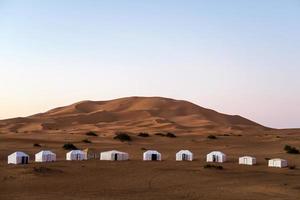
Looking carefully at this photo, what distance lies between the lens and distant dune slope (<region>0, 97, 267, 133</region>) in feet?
305

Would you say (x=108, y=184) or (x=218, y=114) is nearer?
(x=108, y=184)

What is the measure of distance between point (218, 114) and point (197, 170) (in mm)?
94019

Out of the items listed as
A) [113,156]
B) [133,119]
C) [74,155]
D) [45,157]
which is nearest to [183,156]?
[113,156]

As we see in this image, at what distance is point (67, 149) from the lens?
51125 millimetres

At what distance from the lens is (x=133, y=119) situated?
11244 centimetres

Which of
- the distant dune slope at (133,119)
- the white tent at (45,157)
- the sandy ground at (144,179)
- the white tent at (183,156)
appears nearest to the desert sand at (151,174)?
the sandy ground at (144,179)

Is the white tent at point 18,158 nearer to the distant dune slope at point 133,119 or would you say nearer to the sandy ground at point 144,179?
the sandy ground at point 144,179

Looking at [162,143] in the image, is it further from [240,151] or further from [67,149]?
[67,149]

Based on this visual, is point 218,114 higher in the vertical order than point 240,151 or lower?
higher

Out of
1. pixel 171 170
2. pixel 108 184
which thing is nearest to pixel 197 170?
pixel 171 170

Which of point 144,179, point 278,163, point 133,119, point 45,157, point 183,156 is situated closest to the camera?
point 144,179

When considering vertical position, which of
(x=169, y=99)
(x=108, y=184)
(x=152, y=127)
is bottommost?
(x=108, y=184)

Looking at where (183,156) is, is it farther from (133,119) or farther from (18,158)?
(133,119)

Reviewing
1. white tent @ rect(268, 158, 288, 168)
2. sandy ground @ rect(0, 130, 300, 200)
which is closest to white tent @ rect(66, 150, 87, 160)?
sandy ground @ rect(0, 130, 300, 200)
